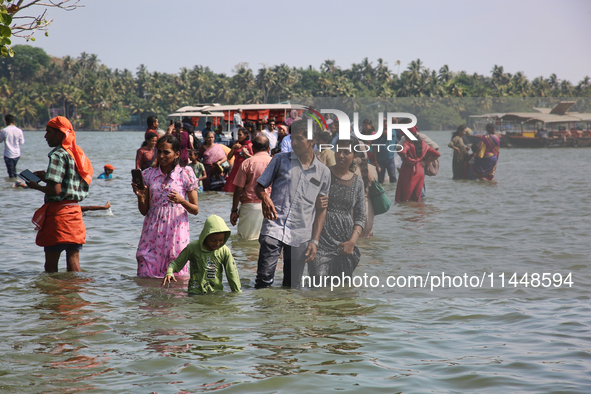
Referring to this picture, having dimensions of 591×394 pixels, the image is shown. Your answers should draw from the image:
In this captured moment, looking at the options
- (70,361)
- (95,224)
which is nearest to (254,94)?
(95,224)

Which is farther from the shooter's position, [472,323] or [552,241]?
[552,241]

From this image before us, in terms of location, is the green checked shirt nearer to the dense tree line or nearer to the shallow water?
the shallow water

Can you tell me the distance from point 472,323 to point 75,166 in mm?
3747

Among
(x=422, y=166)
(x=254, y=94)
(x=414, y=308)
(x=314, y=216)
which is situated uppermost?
(x=254, y=94)

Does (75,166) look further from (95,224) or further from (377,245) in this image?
(95,224)

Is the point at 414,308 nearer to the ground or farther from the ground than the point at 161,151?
nearer to the ground

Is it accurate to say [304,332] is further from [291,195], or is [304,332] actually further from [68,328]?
[68,328]

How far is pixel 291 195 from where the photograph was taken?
5332 mm

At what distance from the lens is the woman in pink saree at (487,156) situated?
6.92 meters

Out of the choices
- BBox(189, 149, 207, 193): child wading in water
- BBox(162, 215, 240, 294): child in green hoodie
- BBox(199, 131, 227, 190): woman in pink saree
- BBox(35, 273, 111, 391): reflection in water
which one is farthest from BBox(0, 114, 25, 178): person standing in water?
BBox(162, 215, 240, 294): child in green hoodie

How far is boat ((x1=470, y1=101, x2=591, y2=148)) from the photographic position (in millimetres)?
6770

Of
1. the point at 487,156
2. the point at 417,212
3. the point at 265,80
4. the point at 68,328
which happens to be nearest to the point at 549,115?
the point at 487,156

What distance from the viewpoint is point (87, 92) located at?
4700 inches

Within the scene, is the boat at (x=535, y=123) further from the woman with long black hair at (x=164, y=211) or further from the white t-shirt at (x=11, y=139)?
the white t-shirt at (x=11, y=139)
